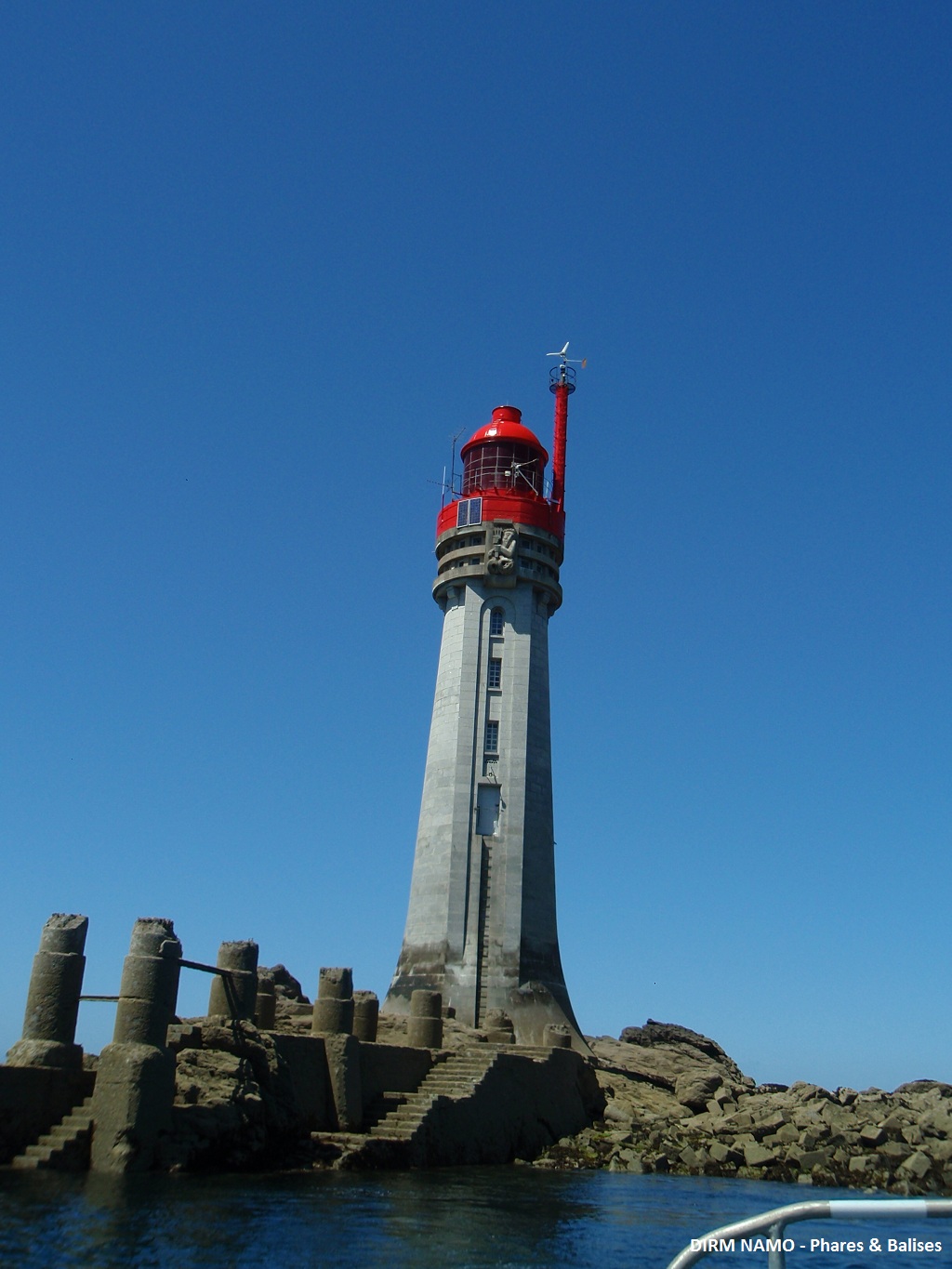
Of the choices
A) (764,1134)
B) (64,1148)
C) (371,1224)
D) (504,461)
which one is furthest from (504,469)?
(371,1224)

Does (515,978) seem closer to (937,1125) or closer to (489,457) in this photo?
(937,1125)

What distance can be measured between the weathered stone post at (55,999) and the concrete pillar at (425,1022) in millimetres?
12037

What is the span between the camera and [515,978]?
42.2 meters

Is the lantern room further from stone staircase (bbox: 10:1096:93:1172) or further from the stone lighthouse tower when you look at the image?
stone staircase (bbox: 10:1096:93:1172)

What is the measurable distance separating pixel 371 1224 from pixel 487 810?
996 inches

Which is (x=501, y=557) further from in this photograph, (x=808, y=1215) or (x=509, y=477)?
(x=808, y=1215)

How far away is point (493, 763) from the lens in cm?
4522

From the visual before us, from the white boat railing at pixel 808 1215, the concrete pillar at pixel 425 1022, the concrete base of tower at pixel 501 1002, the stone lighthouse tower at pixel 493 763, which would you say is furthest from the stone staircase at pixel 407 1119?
the white boat railing at pixel 808 1215

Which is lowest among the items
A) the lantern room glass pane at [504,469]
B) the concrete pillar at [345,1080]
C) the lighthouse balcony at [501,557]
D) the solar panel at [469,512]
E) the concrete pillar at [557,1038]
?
the concrete pillar at [345,1080]

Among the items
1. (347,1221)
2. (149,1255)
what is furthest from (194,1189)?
(149,1255)

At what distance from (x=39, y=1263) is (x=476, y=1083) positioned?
17852 millimetres

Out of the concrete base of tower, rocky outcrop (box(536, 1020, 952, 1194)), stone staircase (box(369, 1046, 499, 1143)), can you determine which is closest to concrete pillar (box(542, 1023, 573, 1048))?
the concrete base of tower

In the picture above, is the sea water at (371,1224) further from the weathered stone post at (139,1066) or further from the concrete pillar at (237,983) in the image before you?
the concrete pillar at (237,983)

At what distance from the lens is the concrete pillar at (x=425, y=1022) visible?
3444 cm
